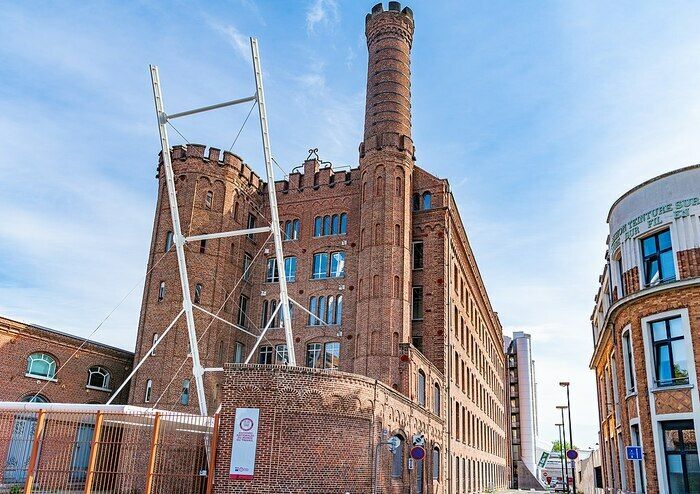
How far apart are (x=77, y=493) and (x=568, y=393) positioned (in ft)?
95.1

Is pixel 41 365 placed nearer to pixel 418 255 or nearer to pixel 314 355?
pixel 314 355

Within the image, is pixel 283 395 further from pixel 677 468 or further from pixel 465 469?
pixel 465 469

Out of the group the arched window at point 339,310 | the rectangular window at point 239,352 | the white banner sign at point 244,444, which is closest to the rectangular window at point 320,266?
the arched window at point 339,310

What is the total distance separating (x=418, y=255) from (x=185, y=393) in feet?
50.3

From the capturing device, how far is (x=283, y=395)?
17.8 meters

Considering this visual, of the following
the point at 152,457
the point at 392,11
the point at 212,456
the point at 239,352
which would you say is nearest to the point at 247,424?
the point at 212,456

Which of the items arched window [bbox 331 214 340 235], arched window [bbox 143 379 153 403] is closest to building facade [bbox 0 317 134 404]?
arched window [bbox 143 379 153 403]

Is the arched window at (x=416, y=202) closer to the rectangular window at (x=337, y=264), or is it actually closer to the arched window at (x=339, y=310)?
the rectangular window at (x=337, y=264)

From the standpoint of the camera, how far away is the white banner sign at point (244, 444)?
1691cm

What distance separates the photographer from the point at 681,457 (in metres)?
16.4

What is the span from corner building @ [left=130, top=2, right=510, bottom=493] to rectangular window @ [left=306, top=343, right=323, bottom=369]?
8 cm

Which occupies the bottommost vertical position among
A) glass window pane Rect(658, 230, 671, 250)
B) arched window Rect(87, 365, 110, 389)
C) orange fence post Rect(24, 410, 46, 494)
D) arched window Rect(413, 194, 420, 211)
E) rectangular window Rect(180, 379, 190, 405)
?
orange fence post Rect(24, 410, 46, 494)

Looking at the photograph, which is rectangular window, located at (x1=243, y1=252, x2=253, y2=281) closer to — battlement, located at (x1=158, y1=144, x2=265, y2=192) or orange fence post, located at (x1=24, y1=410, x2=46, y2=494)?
battlement, located at (x1=158, y1=144, x2=265, y2=192)

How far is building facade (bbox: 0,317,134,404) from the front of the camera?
2944 cm
